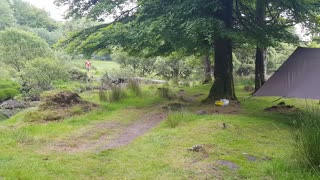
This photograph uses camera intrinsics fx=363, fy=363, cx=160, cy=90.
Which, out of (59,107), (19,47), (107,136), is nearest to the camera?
(107,136)

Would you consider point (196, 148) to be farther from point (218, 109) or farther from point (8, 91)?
point (8, 91)

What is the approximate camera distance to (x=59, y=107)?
9.91 m

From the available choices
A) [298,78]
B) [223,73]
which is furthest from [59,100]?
[298,78]

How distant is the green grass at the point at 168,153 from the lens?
4.62 meters

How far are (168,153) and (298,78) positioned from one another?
446 cm

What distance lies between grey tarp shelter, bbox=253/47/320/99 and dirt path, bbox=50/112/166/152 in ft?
9.59

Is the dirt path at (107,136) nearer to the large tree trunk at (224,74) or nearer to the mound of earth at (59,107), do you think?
the mound of earth at (59,107)

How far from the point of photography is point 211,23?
961 cm

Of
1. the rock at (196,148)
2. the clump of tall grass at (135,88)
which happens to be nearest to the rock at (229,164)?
the rock at (196,148)

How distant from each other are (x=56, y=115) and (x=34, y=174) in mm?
4812

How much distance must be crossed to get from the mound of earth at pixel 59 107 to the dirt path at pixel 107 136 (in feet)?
4.46

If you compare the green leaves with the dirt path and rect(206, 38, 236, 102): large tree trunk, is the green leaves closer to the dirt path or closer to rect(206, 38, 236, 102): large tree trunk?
rect(206, 38, 236, 102): large tree trunk

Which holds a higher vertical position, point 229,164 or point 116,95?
point 116,95

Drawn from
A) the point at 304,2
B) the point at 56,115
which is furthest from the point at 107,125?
the point at 304,2
